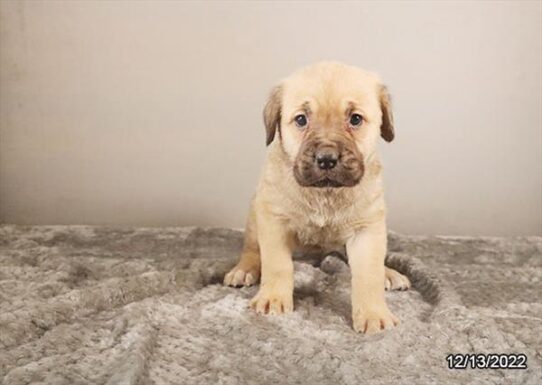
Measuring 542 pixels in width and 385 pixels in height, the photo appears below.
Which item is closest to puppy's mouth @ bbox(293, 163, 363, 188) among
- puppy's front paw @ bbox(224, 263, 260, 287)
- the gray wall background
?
puppy's front paw @ bbox(224, 263, 260, 287)

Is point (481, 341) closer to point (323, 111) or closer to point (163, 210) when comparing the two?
point (323, 111)

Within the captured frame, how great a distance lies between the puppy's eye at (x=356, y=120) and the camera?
6.48ft

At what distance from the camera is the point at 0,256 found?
2.55m

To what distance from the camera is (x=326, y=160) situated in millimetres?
1808

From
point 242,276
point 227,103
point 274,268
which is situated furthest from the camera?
point 227,103

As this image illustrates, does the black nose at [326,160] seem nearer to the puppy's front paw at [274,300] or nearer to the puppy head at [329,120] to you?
the puppy head at [329,120]

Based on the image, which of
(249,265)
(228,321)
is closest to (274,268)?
(228,321)

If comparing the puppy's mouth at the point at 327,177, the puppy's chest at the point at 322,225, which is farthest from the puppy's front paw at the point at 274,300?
the puppy's mouth at the point at 327,177

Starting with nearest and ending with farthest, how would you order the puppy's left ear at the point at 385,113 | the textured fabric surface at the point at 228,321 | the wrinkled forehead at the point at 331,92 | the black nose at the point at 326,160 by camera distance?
the textured fabric surface at the point at 228,321 → the black nose at the point at 326,160 → the wrinkled forehead at the point at 331,92 → the puppy's left ear at the point at 385,113

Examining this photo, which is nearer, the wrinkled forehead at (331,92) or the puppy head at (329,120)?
the puppy head at (329,120)

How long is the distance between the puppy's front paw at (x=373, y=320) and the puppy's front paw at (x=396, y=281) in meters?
0.36

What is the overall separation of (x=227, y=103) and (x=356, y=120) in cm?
125

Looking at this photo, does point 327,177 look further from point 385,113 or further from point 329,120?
point 385,113

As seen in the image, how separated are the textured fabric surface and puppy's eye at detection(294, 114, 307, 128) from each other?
557 mm
